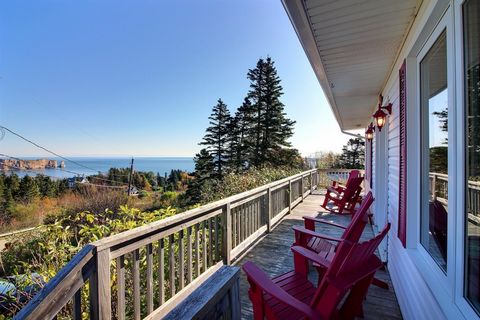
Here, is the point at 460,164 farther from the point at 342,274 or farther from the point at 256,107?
the point at 256,107

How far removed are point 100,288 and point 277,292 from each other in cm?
105

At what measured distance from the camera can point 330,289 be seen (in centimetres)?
142

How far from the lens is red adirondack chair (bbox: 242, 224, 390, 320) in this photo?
54.9 inches

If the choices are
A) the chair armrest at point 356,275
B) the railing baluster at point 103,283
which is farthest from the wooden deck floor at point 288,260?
the railing baluster at point 103,283

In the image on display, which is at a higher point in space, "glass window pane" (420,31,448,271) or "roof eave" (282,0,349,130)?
"roof eave" (282,0,349,130)

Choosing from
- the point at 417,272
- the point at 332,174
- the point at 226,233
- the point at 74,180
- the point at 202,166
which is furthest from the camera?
the point at 202,166

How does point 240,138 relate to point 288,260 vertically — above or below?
above

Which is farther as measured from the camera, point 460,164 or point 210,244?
point 210,244

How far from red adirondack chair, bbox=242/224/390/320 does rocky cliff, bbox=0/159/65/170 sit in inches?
886

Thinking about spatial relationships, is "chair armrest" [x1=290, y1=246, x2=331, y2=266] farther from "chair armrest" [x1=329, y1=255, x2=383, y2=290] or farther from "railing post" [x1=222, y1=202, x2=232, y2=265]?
"railing post" [x1=222, y1=202, x2=232, y2=265]

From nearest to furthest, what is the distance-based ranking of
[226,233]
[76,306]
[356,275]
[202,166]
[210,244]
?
[76,306] < [356,275] < [210,244] < [226,233] < [202,166]

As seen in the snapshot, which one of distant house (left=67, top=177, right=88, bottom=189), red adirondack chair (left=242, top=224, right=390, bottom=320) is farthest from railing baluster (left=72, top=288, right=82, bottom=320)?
distant house (left=67, top=177, right=88, bottom=189)

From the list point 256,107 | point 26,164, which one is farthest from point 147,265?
point 26,164

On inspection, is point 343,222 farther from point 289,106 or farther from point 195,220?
point 289,106
